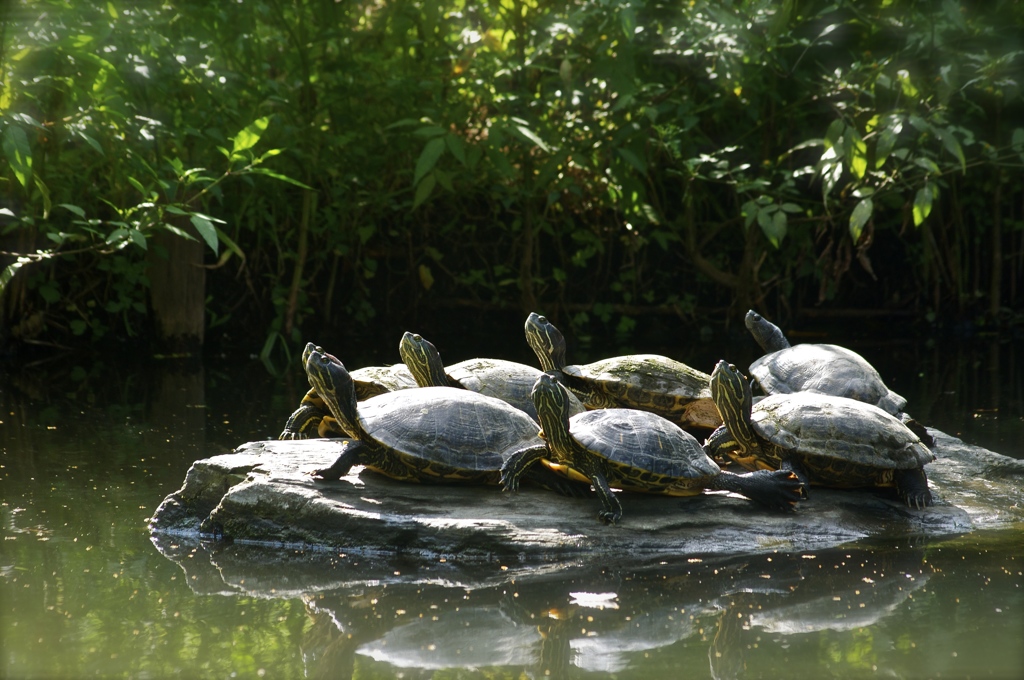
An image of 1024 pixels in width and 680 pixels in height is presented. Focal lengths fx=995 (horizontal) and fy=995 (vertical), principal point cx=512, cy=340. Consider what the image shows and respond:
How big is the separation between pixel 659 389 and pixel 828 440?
886 millimetres

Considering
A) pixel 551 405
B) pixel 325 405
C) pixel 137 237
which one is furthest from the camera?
pixel 137 237

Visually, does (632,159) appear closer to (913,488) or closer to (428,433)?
(913,488)

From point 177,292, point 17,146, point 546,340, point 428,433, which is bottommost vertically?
point 428,433

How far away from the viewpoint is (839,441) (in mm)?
3117

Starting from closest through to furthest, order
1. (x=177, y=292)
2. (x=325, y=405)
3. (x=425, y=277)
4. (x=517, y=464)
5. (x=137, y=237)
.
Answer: (x=517, y=464), (x=325, y=405), (x=137, y=237), (x=177, y=292), (x=425, y=277)

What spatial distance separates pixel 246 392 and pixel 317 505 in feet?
9.40

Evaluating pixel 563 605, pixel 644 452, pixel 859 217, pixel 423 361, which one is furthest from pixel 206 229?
pixel 859 217

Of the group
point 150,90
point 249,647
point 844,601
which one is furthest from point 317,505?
point 150,90

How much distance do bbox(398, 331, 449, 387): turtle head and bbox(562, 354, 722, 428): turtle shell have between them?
0.60 metres

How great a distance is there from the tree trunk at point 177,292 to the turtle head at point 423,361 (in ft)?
11.7

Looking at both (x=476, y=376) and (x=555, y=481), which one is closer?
(x=555, y=481)

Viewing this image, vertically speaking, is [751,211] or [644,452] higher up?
[751,211]

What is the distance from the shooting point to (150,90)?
6164mm

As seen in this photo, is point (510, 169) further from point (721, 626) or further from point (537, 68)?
point (721, 626)
